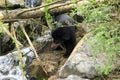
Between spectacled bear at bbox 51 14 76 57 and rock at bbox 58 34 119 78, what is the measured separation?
0.71 meters

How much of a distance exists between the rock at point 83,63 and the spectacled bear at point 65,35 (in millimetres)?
708

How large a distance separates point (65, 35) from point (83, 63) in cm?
108

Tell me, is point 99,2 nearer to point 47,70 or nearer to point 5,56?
point 47,70

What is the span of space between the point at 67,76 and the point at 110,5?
5.00 ft

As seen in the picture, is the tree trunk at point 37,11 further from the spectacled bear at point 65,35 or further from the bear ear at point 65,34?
the bear ear at point 65,34

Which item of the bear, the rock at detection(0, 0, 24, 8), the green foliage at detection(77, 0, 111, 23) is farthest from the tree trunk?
the rock at detection(0, 0, 24, 8)

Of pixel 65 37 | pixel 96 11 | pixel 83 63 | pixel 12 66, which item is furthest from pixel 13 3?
pixel 96 11

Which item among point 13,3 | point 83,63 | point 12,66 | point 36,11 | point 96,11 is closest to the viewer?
point 96,11

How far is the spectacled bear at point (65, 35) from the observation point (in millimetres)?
6211

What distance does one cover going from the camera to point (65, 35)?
6.25 m

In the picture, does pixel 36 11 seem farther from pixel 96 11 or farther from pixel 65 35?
pixel 96 11

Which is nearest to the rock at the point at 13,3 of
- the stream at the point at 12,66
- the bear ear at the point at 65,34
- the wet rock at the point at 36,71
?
the stream at the point at 12,66

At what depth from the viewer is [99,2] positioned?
4387 mm

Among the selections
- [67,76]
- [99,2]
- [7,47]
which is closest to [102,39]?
[99,2]
